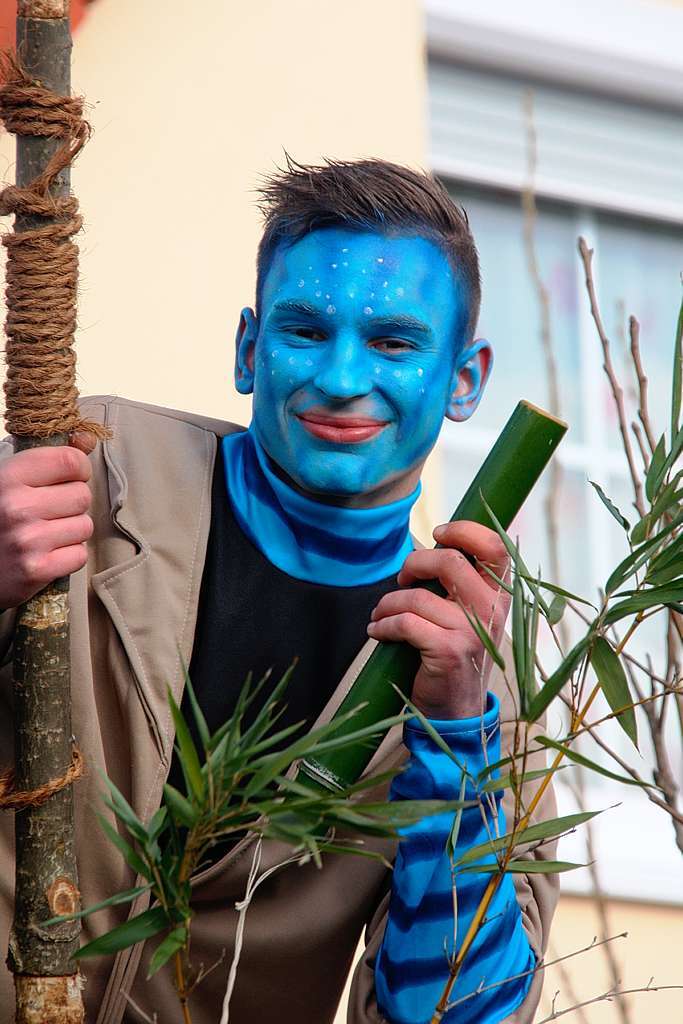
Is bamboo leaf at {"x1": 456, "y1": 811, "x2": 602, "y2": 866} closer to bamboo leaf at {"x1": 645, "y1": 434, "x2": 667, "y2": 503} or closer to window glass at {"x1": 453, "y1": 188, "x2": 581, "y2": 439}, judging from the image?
bamboo leaf at {"x1": 645, "y1": 434, "x2": 667, "y2": 503}

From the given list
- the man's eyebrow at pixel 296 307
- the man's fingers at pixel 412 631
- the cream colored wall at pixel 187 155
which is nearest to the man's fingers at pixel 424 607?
the man's fingers at pixel 412 631

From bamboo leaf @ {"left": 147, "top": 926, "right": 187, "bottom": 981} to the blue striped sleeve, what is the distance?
46cm

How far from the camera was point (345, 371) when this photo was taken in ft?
6.56

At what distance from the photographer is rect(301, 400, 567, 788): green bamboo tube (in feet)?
5.99

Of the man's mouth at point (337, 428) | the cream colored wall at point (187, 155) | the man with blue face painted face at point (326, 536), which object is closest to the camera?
the man with blue face painted face at point (326, 536)

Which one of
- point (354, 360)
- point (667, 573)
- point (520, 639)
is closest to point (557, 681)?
point (520, 639)

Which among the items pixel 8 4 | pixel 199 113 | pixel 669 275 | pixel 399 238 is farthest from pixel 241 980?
pixel 669 275

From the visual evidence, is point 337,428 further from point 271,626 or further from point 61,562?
point 61,562

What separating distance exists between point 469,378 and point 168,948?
1.00 m

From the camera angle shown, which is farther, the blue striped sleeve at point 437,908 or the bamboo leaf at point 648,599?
the blue striped sleeve at point 437,908

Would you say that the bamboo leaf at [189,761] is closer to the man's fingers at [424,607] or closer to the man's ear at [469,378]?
the man's fingers at [424,607]

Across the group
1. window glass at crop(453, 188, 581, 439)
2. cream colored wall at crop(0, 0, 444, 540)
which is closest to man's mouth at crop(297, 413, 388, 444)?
cream colored wall at crop(0, 0, 444, 540)

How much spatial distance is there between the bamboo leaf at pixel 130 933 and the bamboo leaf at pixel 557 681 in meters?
0.35

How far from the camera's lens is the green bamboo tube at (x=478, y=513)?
71.9 inches
